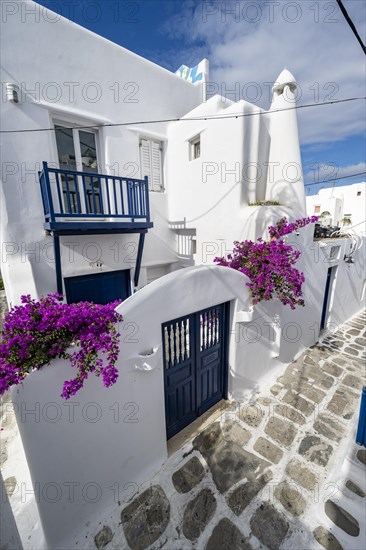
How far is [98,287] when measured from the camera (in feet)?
20.9

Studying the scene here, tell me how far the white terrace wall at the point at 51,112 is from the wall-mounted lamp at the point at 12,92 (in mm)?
92

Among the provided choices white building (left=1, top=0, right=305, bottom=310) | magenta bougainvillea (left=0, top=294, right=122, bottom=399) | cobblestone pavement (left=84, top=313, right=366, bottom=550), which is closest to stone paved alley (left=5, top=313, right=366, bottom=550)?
cobblestone pavement (left=84, top=313, right=366, bottom=550)

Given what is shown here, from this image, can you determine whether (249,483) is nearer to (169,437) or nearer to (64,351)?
(169,437)

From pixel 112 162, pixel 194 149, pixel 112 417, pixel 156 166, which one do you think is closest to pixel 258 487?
pixel 112 417

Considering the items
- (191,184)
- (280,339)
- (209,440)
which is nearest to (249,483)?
(209,440)

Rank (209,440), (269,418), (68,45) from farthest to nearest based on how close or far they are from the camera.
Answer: (68,45), (269,418), (209,440)

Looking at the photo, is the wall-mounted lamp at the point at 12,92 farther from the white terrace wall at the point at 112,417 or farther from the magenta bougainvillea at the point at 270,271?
the magenta bougainvillea at the point at 270,271

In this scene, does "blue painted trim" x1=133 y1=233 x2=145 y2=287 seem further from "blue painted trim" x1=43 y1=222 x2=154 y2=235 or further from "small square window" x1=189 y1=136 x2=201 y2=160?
"small square window" x1=189 y1=136 x2=201 y2=160

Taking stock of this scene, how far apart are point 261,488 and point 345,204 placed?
22.4 m

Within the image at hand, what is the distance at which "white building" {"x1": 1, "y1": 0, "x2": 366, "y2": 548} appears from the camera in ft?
10.00

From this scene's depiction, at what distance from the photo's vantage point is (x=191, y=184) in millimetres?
7164

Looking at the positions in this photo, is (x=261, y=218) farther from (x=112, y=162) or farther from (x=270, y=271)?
(x=112, y=162)

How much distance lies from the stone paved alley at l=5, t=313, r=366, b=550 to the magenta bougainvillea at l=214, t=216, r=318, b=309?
2.36 meters

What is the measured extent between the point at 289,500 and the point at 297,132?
7.99 m
